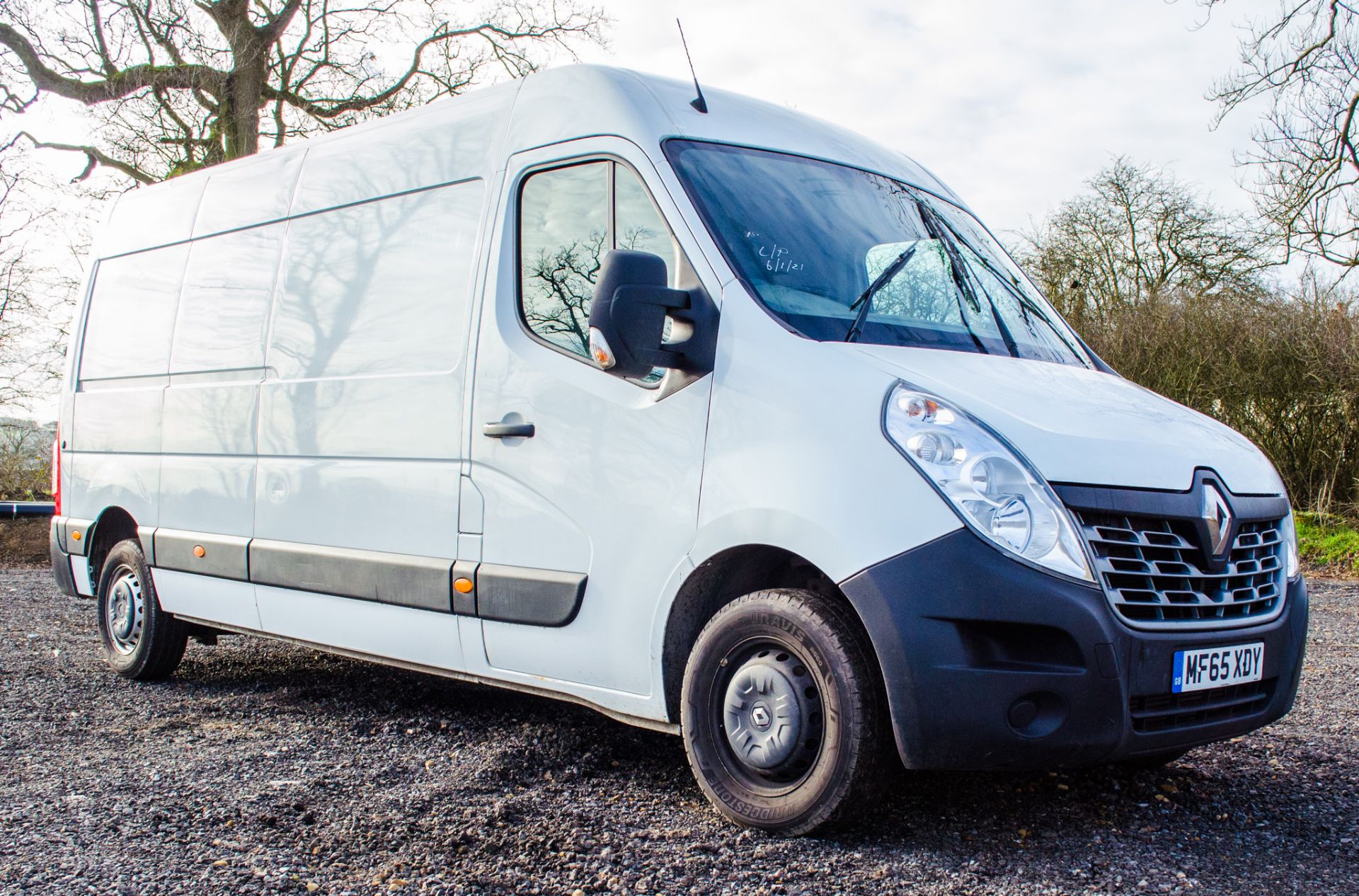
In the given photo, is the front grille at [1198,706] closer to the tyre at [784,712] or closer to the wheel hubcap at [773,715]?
the tyre at [784,712]

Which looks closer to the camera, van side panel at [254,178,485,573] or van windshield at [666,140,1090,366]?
van windshield at [666,140,1090,366]

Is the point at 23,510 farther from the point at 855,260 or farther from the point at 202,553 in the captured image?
the point at 855,260

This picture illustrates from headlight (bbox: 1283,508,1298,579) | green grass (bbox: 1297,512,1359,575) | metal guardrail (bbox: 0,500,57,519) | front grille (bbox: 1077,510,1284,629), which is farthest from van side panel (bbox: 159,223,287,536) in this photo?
metal guardrail (bbox: 0,500,57,519)

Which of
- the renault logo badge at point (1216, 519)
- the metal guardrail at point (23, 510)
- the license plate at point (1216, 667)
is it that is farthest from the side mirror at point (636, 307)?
the metal guardrail at point (23, 510)

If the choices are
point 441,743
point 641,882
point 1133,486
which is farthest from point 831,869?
point 441,743

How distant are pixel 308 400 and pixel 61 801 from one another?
1.87m

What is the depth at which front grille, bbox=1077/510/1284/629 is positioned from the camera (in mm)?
3080

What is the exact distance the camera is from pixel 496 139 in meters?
4.48

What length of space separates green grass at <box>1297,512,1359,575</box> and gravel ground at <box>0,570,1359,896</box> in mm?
6276

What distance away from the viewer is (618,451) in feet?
12.6

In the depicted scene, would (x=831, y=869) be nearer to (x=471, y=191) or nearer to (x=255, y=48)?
(x=471, y=191)

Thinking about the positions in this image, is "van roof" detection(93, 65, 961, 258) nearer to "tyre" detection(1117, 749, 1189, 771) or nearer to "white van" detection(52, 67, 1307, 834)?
"white van" detection(52, 67, 1307, 834)

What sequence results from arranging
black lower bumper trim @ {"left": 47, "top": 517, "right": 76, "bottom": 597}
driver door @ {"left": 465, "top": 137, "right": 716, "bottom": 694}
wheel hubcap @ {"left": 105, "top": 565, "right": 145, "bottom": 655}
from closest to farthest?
driver door @ {"left": 465, "top": 137, "right": 716, "bottom": 694}
wheel hubcap @ {"left": 105, "top": 565, "right": 145, "bottom": 655}
black lower bumper trim @ {"left": 47, "top": 517, "right": 76, "bottom": 597}

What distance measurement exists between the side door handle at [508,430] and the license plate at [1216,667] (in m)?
2.19
